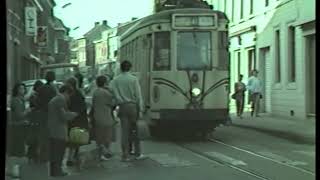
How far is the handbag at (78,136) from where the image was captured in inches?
461

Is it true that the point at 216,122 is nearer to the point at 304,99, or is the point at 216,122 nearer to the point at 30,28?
the point at 304,99

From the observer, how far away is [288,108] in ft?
85.1

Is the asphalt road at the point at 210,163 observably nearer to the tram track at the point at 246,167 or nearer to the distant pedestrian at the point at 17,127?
the tram track at the point at 246,167

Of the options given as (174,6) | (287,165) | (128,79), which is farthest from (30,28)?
(287,165)

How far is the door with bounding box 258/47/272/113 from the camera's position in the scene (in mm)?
28969

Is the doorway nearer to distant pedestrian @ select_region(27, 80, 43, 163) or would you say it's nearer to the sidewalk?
the sidewalk

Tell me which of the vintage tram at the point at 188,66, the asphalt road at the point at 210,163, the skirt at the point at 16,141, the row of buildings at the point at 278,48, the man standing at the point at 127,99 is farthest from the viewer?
the row of buildings at the point at 278,48

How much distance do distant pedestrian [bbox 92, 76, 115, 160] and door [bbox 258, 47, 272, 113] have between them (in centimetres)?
1675

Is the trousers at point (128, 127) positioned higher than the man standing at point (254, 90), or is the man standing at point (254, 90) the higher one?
the man standing at point (254, 90)

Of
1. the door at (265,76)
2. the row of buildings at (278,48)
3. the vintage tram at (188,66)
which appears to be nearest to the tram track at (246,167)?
the vintage tram at (188,66)

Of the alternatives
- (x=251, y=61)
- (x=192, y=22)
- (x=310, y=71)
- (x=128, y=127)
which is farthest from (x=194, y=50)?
(x=251, y=61)

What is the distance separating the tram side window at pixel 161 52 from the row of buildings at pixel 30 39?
328 centimetres

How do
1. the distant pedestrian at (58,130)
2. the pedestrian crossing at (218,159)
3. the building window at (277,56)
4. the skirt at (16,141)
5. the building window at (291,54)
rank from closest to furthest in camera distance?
the distant pedestrian at (58,130) < the skirt at (16,141) < the pedestrian crossing at (218,159) < the building window at (291,54) < the building window at (277,56)
